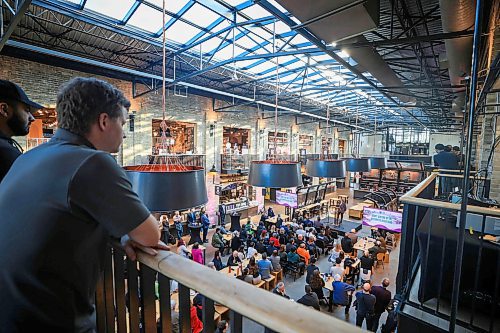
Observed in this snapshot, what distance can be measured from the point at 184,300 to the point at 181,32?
22.1ft

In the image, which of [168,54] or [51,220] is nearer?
[51,220]

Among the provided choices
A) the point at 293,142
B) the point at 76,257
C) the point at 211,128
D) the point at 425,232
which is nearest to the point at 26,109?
the point at 76,257

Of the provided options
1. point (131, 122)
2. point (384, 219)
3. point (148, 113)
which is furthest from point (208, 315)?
point (148, 113)

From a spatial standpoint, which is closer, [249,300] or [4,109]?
[249,300]

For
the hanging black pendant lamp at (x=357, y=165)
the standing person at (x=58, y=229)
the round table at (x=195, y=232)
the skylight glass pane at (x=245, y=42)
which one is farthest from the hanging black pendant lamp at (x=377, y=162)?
the standing person at (x=58, y=229)

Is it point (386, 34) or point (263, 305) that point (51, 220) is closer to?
point (263, 305)

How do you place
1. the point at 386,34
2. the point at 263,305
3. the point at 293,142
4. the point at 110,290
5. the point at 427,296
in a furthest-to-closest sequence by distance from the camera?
the point at 293,142
the point at 386,34
the point at 427,296
the point at 110,290
the point at 263,305

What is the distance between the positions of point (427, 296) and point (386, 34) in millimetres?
4669

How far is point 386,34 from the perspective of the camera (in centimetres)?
512

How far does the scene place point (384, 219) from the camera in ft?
27.1

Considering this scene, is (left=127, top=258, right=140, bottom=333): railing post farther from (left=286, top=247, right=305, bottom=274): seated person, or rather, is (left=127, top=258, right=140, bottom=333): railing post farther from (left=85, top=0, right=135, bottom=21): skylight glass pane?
(left=286, top=247, right=305, bottom=274): seated person

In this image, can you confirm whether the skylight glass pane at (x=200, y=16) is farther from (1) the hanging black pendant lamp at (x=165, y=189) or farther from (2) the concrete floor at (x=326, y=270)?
(2) the concrete floor at (x=326, y=270)

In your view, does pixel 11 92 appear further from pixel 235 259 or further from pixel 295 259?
pixel 295 259

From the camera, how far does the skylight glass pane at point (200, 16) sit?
219 inches
